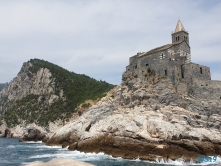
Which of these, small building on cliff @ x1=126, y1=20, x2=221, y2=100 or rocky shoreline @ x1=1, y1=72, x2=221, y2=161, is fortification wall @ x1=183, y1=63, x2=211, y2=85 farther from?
rocky shoreline @ x1=1, y1=72, x2=221, y2=161

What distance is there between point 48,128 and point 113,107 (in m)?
45.8

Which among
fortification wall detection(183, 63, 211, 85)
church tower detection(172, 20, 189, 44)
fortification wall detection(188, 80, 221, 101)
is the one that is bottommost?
fortification wall detection(188, 80, 221, 101)

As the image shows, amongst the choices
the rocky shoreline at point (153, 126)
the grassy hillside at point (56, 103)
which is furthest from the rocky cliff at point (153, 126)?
the grassy hillside at point (56, 103)

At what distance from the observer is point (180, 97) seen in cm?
4169

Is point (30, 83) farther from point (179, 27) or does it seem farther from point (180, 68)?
point (180, 68)

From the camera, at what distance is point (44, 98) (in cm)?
10794

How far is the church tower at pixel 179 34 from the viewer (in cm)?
4722

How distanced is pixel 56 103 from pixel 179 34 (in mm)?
68138

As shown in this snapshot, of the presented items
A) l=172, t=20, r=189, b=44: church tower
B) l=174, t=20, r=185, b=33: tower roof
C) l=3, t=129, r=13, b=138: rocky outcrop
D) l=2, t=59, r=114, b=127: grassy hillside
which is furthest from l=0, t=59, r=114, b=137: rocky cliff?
l=174, t=20, r=185, b=33: tower roof

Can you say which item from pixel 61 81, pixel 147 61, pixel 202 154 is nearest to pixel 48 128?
pixel 61 81

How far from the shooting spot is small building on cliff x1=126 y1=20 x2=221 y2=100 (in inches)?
1690

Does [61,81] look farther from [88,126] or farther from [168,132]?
[168,132]

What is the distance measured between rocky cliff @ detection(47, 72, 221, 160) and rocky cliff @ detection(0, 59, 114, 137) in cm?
4518

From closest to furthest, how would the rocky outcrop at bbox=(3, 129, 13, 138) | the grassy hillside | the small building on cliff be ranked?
the small building on cliff, the grassy hillside, the rocky outcrop at bbox=(3, 129, 13, 138)
